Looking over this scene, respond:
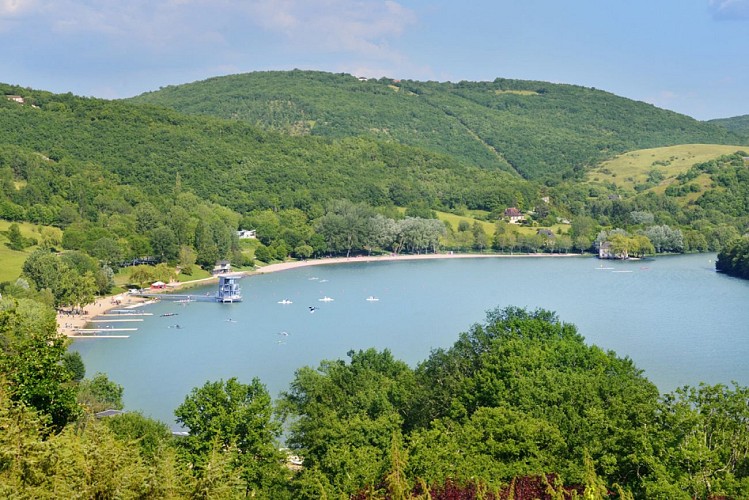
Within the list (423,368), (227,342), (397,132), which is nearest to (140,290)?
(227,342)

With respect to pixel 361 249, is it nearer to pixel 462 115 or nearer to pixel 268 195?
pixel 268 195

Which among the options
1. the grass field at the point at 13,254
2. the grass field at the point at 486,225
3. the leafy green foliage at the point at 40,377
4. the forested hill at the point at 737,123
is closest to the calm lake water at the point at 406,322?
the grass field at the point at 13,254

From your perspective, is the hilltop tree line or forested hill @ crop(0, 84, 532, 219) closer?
the hilltop tree line

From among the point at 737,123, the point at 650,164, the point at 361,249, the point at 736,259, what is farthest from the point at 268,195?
the point at 737,123

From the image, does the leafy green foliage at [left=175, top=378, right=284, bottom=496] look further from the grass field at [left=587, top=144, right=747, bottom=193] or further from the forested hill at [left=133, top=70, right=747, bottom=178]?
the forested hill at [left=133, top=70, right=747, bottom=178]

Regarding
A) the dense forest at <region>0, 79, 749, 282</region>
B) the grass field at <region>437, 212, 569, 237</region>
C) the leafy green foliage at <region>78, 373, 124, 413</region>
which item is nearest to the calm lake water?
the leafy green foliage at <region>78, 373, 124, 413</region>

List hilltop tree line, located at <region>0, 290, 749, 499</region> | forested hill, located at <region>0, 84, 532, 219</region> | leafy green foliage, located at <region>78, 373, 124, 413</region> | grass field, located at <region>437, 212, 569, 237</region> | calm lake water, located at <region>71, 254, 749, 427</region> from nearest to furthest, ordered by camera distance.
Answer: hilltop tree line, located at <region>0, 290, 749, 499</region>
leafy green foliage, located at <region>78, 373, 124, 413</region>
calm lake water, located at <region>71, 254, 749, 427</region>
forested hill, located at <region>0, 84, 532, 219</region>
grass field, located at <region>437, 212, 569, 237</region>
